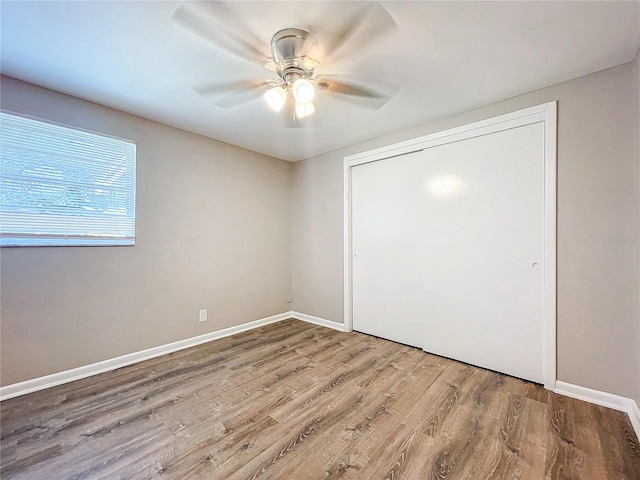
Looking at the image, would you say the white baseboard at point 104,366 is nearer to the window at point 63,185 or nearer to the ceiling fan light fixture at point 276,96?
the window at point 63,185

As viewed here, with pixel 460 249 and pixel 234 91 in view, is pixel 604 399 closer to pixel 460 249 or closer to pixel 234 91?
pixel 460 249

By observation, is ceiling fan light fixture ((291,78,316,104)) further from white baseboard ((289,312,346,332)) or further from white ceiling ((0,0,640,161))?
white baseboard ((289,312,346,332))

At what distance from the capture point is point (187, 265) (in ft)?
9.59

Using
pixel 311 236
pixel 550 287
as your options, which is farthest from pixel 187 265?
pixel 550 287

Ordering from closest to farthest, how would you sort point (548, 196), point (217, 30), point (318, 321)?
point (217, 30) < point (548, 196) < point (318, 321)

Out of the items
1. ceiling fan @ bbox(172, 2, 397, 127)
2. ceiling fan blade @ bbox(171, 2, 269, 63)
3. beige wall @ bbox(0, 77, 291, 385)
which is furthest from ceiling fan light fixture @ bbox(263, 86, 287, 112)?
beige wall @ bbox(0, 77, 291, 385)

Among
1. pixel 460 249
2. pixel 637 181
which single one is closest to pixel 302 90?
pixel 460 249

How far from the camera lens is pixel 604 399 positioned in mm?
1846

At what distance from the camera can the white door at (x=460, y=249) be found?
2.17 meters

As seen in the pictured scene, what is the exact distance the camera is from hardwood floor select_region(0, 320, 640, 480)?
4.44 ft

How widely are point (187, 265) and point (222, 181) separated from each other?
107 centimetres

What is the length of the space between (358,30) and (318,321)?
3.22 m

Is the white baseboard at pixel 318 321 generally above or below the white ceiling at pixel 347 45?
below

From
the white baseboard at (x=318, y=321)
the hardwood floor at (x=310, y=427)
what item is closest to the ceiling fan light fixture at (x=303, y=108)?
the hardwood floor at (x=310, y=427)
